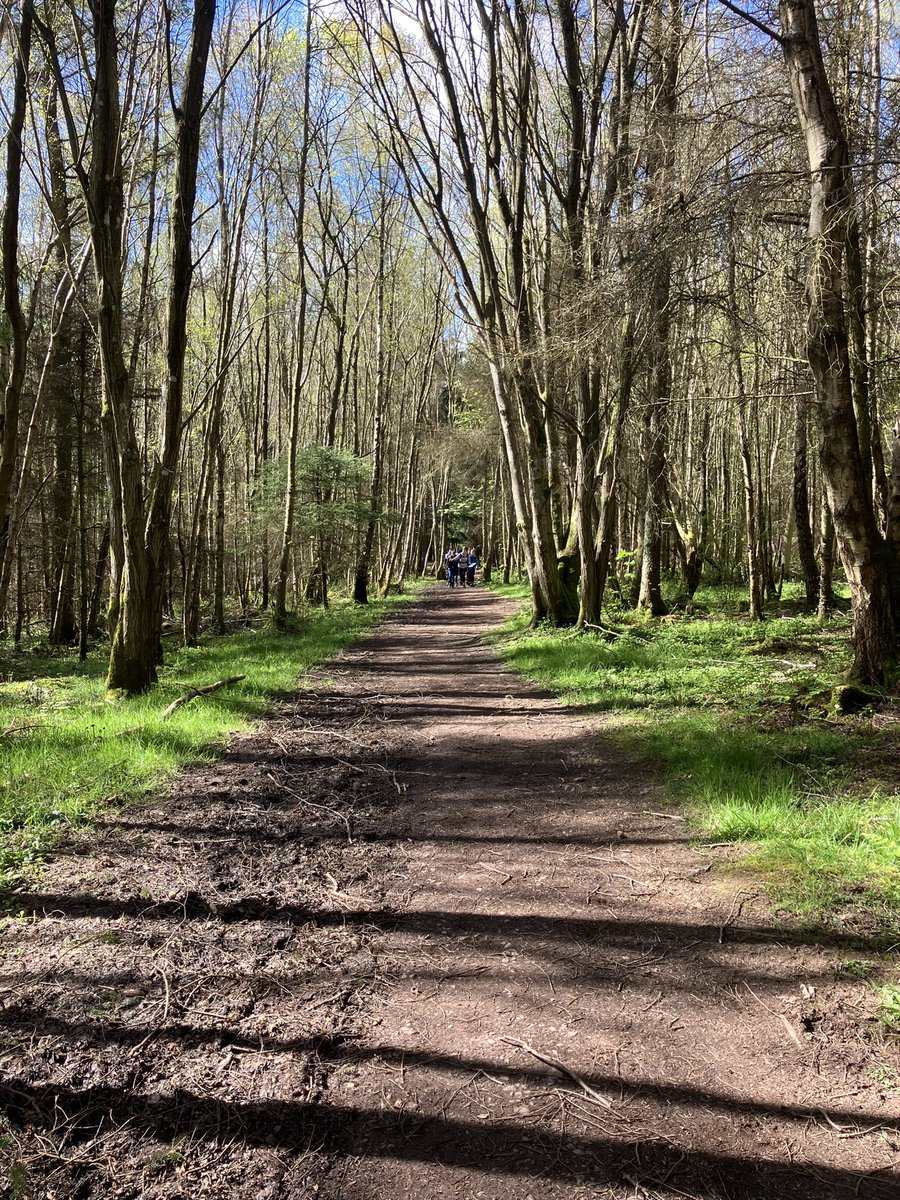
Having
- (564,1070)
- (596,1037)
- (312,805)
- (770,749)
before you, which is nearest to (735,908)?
(596,1037)

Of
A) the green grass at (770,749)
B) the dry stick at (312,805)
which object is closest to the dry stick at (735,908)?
the green grass at (770,749)

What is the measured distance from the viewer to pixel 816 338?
554 cm

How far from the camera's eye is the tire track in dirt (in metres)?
1.89

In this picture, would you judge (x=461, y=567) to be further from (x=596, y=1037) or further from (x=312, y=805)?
(x=596, y=1037)

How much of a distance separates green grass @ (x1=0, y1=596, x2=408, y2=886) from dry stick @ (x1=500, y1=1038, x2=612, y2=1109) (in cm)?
266

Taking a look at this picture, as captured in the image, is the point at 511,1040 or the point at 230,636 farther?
the point at 230,636

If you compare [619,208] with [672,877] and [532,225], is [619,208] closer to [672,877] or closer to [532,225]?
[532,225]

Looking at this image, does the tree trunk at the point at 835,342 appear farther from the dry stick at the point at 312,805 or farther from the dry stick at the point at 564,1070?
the dry stick at the point at 564,1070

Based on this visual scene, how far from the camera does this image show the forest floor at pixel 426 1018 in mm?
1909

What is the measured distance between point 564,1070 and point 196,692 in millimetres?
6222

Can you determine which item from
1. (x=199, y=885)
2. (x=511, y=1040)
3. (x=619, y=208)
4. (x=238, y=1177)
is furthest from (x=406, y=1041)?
(x=619, y=208)

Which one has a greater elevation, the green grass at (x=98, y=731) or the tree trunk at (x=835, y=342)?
the tree trunk at (x=835, y=342)

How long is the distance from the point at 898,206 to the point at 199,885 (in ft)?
25.1

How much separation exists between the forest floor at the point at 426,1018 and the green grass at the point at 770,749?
0.25 metres
